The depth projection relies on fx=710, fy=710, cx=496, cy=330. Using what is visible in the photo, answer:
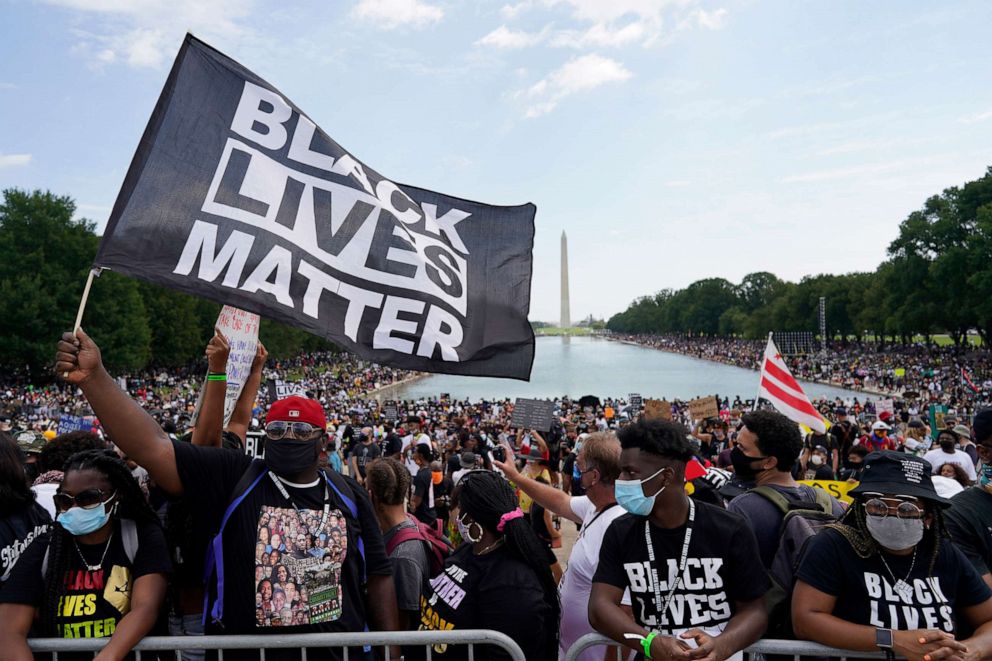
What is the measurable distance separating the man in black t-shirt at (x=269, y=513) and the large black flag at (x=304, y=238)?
93 cm

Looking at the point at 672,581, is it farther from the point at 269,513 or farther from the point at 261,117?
the point at 261,117

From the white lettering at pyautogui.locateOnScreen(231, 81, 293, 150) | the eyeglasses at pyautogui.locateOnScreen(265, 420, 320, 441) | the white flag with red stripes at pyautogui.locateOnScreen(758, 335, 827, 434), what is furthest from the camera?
the white flag with red stripes at pyautogui.locateOnScreen(758, 335, 827, 434)

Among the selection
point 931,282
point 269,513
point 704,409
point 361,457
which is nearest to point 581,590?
point 269,513

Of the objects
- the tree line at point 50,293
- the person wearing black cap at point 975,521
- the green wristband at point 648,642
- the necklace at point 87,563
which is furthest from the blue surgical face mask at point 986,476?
the tree line at point 50,293

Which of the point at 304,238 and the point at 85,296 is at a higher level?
the point at 304,238

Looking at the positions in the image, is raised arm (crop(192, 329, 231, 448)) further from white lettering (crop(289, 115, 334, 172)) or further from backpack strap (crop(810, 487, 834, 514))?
backpack strap (crop(810, 487, 834, 514))

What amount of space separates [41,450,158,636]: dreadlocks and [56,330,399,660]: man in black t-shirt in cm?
19

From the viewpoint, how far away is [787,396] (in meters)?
11.7

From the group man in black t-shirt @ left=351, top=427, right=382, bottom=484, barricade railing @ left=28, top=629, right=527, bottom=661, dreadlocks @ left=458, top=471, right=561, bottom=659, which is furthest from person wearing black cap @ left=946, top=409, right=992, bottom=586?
man in black t-shirt @ left=351, top=427, right=382, bottom=484

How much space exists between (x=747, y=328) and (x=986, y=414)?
135 meters

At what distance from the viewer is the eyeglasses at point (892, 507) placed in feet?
9.07

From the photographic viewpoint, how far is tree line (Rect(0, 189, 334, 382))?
161 ft

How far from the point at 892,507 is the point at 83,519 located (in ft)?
10.7

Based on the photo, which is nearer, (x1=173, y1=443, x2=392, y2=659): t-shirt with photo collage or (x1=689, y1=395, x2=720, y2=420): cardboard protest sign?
(x1=173, y1=443, x2=392, y2=659): t-shirt with photo collage
